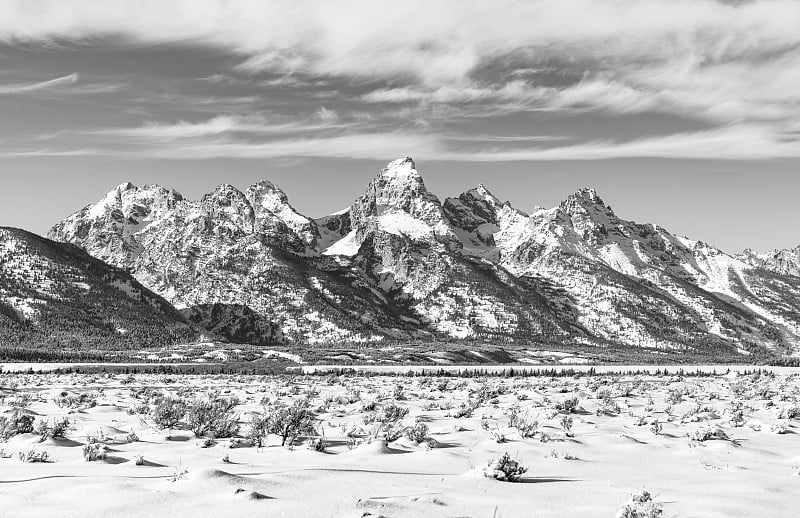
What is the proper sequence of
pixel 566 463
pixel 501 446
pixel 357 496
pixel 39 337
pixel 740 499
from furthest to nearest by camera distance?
pixel 39 337 → pixel 501 446 → pixel 566 463 → pixel 740 499 → pixel 357 496

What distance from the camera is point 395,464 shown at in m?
12.4

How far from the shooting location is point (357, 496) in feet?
30.1

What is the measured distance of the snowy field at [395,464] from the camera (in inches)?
341

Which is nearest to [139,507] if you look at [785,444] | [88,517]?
[88,517]

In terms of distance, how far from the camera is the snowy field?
8656mm

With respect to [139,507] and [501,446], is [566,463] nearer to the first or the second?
[501,446]

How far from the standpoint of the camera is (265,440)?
15391 mm

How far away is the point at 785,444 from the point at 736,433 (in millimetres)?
1699

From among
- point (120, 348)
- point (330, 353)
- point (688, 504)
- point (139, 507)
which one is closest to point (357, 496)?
point (139, 507)

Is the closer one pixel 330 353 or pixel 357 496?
pixel 357 496

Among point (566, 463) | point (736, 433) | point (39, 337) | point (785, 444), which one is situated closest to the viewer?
point (566, 463)

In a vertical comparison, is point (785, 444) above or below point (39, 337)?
above

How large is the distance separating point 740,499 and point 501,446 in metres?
5.97

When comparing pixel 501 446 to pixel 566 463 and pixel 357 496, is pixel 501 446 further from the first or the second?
pixel 357 496
